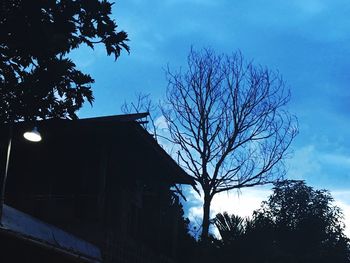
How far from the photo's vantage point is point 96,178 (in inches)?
527

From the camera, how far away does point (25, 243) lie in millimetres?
6574

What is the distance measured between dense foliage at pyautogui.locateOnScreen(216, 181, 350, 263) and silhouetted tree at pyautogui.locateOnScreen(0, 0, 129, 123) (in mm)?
14613

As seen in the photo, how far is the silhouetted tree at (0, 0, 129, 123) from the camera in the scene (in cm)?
745

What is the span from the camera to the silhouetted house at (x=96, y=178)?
1163cm

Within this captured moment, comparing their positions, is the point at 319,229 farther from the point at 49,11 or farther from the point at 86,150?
the point at 49,11

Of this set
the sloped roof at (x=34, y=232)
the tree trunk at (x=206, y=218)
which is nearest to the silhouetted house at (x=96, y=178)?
the sloped roof at (x=34, y=232)

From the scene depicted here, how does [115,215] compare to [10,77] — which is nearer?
[10,77]

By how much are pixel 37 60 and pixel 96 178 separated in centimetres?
613

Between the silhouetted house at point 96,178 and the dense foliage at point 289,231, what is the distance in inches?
210

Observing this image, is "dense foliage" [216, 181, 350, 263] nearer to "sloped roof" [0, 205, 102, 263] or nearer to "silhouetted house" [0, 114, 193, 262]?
"silhouetted house" [0, 114, 193, 262]

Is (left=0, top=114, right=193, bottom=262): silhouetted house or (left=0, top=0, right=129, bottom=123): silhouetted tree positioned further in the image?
(left=0, top=114, right=193, bottom=262): silhouetted house

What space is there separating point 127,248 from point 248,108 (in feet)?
36.7

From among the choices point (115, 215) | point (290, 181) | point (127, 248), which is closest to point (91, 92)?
point (127, 248)

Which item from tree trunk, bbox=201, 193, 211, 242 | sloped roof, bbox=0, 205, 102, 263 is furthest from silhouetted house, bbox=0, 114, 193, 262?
tree trunk, bbox=201, 193, 211, 242
